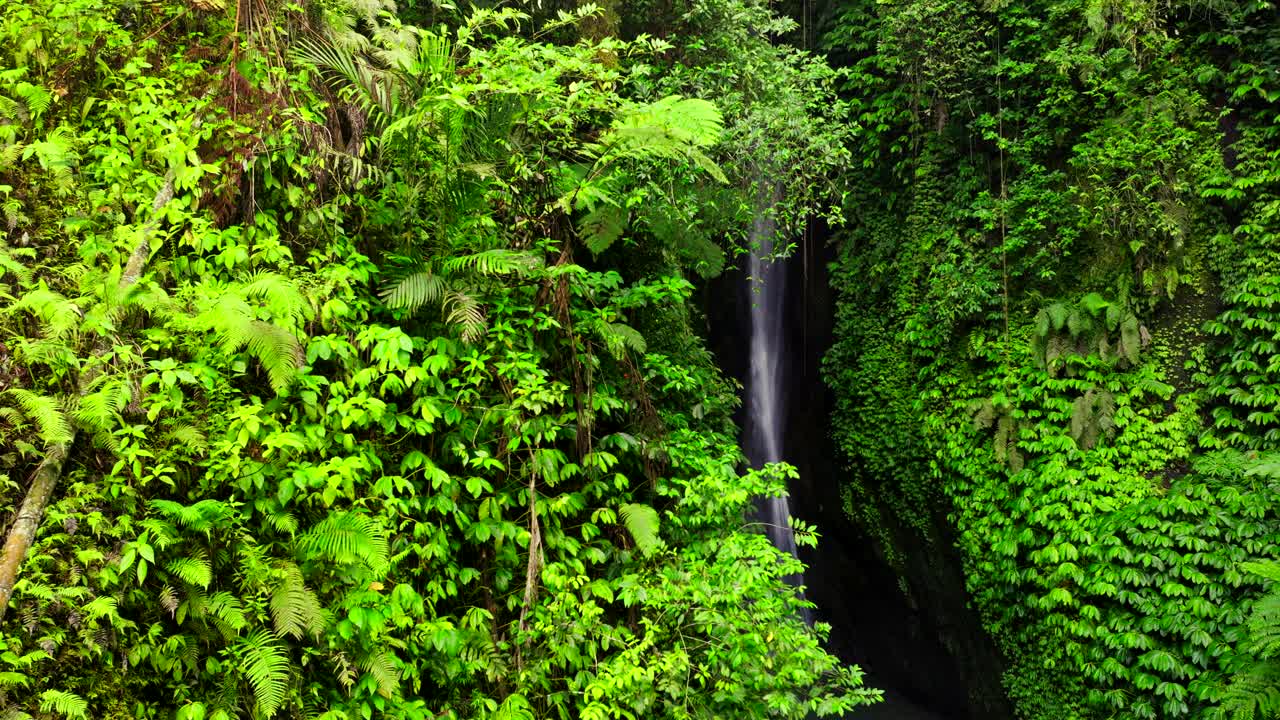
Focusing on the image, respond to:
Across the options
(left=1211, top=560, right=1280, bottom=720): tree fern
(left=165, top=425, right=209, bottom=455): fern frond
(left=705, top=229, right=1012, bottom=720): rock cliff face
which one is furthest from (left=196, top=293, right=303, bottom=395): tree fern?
(left=705, top=229, right=1012, bottom=720): rock cliff face

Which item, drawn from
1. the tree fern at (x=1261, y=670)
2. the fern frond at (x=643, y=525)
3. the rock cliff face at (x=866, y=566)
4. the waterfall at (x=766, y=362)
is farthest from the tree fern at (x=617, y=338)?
the waterfall at (x=766, y=362)

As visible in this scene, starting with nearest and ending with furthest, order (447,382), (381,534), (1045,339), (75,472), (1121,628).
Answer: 1. (75,472)
2. (381,534)
3. (447,382)
4. (1121,628)
5. (1045,339)

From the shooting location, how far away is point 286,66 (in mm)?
5117

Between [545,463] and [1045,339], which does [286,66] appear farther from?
[1045,339]

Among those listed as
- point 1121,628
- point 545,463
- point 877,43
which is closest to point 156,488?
point 545,463

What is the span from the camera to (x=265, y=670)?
3438 mm

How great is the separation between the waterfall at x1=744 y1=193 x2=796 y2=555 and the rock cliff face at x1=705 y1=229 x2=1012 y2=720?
0.63 feet

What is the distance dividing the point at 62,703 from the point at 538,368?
3045 mm

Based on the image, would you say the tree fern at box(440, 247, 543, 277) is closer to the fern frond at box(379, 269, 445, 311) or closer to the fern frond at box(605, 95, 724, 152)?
the fern frond at box(379, 269, 445, 311)

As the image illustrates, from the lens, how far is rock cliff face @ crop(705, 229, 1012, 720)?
10180 mm

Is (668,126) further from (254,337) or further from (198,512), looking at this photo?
(198,512)

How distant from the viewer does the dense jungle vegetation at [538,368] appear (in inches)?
143

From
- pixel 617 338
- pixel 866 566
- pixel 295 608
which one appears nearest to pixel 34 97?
pixel 295 608

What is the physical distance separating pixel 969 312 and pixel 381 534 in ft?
28.0
